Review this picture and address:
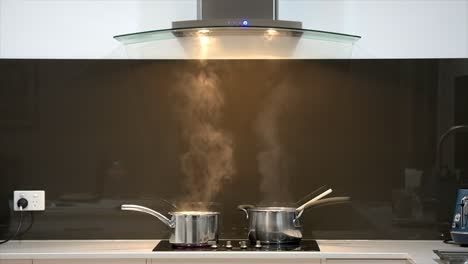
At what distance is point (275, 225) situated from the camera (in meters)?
3.31

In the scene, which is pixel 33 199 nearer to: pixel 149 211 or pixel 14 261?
pixel 14 261

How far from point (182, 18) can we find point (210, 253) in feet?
4.20

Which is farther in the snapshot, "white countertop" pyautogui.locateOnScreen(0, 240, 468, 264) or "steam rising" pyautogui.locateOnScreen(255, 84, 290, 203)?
"steam rising" pyautogui.locateOnScreen(255, 84, 290, 203)

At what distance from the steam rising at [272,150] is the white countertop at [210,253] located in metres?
0.37

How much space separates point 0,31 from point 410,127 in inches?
86.7

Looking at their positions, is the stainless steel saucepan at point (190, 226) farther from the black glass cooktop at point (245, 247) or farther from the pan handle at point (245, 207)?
the pan handle at point (245, 207)

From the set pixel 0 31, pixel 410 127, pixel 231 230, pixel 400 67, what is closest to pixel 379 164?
pixel 410 127

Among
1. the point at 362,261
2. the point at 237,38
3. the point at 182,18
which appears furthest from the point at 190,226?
the point at 182,18

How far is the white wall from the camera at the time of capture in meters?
3.65

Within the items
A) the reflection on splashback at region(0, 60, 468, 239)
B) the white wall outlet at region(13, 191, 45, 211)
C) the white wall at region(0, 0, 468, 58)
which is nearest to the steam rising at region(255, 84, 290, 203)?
the reflection on splashback at region(0, 60, 468, 239)

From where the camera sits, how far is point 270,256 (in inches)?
123

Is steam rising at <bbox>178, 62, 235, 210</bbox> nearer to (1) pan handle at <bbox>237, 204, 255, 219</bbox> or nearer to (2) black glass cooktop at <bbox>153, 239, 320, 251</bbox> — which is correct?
(1) pan handle at <bbox>237, 204, 255, 219</bbox>

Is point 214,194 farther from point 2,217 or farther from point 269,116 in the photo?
point 2,217

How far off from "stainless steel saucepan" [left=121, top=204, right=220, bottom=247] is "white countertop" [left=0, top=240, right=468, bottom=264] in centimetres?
15
